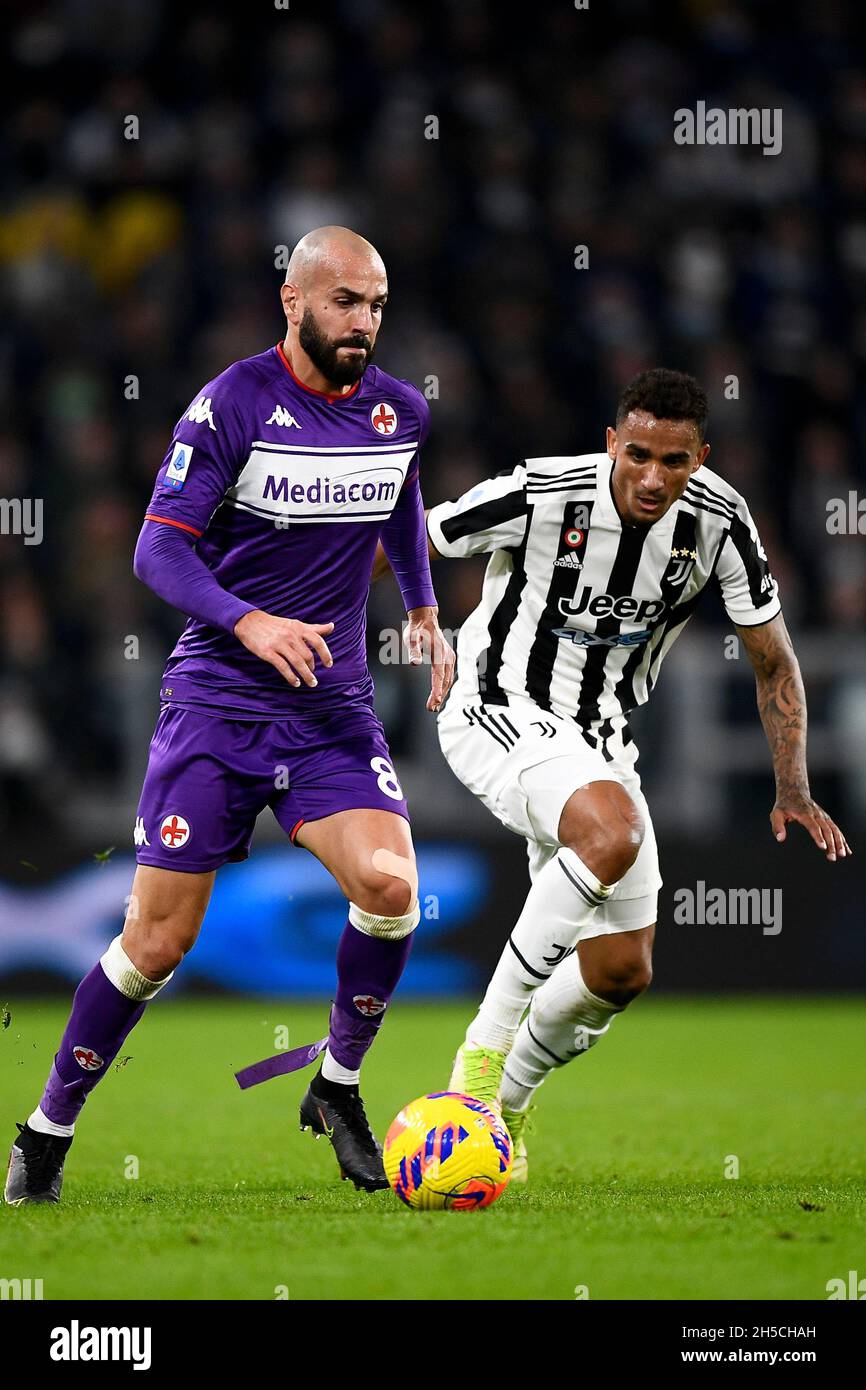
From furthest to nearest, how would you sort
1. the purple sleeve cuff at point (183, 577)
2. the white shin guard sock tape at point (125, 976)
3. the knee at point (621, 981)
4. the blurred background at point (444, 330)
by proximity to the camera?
the blurred background at point (444, 330) < the knee at point (621, 981) < the white shin guard sock tape at point (125, 976) < the purple sleeve cuff at point (183, 577)

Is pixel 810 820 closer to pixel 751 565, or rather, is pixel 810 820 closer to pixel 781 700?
pixel 781 700

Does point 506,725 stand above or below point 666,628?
below

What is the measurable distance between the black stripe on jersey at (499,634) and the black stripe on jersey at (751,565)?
629 mm

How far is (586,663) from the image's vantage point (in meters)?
5.41

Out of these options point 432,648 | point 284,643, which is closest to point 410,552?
point 432,648

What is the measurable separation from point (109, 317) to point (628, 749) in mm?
7418

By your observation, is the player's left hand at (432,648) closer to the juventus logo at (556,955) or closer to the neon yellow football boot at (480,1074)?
the juventus logo at (556,955)

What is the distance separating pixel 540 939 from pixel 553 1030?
0.38 metres

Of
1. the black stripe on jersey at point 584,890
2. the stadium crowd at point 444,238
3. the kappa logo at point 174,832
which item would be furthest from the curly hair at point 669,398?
the stadium crowd at point 444,238

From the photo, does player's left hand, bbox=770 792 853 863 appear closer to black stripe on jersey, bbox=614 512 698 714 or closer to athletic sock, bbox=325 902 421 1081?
black stripe on jersey, bbox=614 512 698 714

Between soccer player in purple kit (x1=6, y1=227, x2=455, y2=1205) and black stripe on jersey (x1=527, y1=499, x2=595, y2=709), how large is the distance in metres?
0.62

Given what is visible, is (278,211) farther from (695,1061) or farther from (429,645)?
(429,645)

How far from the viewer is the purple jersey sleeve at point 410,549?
5055 millimetres

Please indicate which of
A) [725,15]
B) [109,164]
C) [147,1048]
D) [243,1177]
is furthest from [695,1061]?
[725,15]
